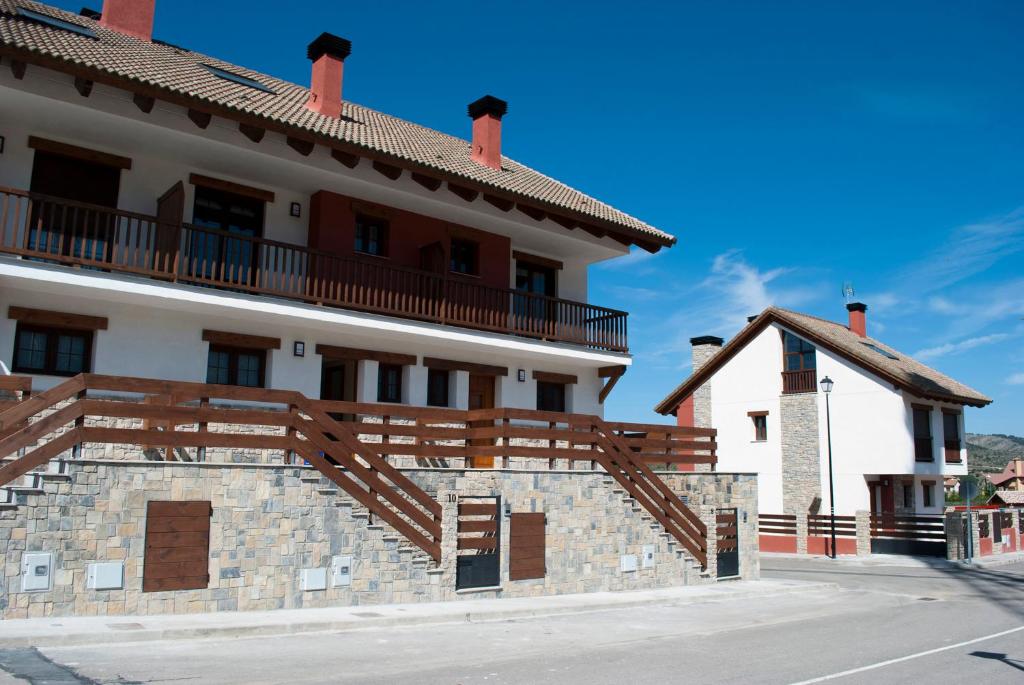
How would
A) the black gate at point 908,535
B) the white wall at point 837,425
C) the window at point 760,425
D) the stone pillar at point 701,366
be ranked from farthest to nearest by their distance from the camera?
the stone pillar at point 701,366
the window at point 760,425
the white wall at point 837,425
the black gate at point 908,535

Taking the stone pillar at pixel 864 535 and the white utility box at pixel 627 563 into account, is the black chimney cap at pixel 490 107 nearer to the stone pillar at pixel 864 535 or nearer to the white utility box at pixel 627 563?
the white utility box at pixel 627 563

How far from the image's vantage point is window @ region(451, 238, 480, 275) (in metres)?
20.6

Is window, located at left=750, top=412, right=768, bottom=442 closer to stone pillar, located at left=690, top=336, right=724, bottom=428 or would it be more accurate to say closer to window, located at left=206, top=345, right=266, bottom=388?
stone pillar, located at left=690, top=336, right=724, bottom=428

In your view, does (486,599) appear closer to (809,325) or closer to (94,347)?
(94,347)

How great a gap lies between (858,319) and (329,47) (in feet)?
95.9

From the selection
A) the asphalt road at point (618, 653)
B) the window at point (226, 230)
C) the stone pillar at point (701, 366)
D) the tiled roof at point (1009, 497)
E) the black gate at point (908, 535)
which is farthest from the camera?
the tiled roof at point (1009, 497)

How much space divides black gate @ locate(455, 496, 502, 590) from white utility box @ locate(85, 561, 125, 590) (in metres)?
5.26

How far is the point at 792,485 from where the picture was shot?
34875 mm

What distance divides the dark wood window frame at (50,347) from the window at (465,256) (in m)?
8.34

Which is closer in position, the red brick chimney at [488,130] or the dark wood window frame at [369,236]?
the dark wood window frame at [369,236]

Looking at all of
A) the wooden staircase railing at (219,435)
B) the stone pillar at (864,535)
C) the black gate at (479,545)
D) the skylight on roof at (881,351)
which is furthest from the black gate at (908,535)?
the wooden staircase railing at (219,435)

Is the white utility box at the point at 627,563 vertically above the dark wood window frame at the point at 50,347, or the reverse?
the dark wood window frame at the point at 50,347

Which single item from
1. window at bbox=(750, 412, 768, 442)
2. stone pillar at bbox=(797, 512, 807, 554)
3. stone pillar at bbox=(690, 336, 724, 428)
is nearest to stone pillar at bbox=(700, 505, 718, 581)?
stone pillar at bbox=(797, 512, 807, 554)

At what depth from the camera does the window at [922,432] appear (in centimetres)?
3334
